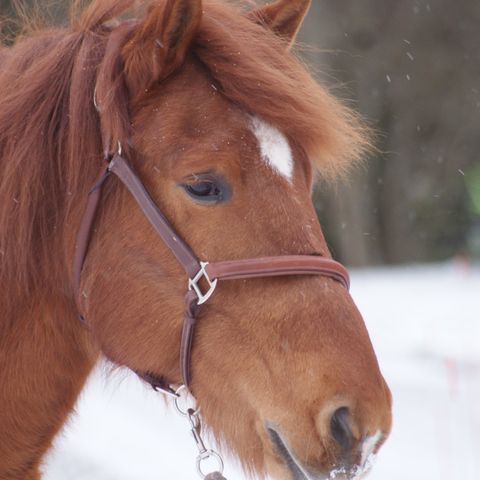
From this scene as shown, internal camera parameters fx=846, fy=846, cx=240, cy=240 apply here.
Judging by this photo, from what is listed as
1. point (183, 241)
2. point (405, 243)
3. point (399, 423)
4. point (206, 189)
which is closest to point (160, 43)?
point (206, 189)

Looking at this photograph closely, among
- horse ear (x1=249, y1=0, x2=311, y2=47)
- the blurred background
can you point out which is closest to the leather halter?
the blurred background

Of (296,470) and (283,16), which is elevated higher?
(283,16)

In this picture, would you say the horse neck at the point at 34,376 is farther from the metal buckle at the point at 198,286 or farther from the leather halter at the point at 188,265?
the metal buckle at the point at 198,286

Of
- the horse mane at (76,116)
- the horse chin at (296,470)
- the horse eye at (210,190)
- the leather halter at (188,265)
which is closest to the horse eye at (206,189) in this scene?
the horse eye at (210,190)

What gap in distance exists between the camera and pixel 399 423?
6355mm

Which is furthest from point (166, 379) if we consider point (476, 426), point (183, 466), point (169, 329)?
point (476, 426)

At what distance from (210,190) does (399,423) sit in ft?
14.3

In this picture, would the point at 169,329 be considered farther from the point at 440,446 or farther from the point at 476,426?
the point at 476,426

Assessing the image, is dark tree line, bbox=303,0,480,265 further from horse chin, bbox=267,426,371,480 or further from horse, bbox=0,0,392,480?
horse chin, bbox=267,426,371,480

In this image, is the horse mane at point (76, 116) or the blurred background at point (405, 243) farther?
the blurred background at point (405, 243)

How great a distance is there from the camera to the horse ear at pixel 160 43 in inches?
99.7

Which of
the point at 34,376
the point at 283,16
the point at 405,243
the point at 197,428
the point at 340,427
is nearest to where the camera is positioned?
the point at 340,427

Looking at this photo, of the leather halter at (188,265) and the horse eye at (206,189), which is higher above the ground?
the horse eye at (206,189)

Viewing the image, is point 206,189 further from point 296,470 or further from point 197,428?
point 296,470
